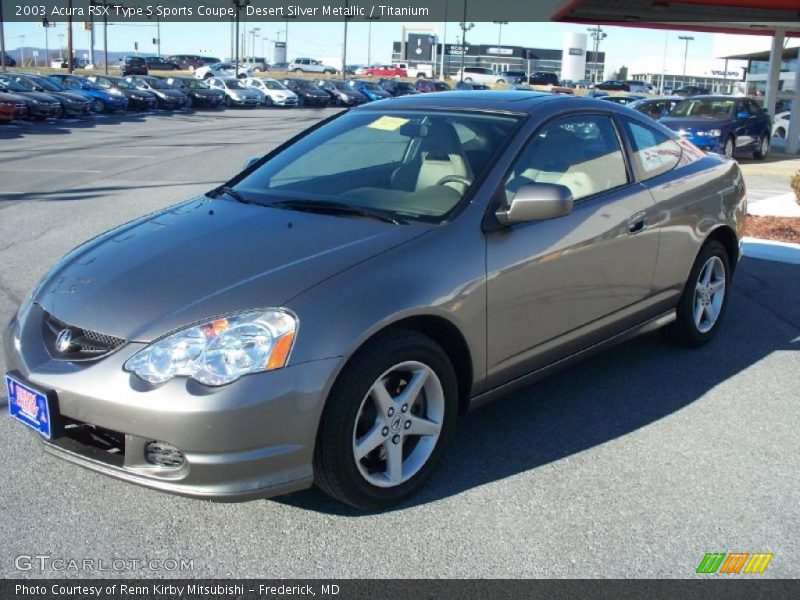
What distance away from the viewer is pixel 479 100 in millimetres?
4422

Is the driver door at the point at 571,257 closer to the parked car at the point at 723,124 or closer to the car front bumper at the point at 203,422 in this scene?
the car front bumper at the point at 203,422

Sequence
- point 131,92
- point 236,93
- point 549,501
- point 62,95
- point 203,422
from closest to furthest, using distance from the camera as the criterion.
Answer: point 203,422 < point 549,501 < point 62,95 < point 131,92 < point 236,93

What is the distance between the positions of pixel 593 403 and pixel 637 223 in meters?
1.01

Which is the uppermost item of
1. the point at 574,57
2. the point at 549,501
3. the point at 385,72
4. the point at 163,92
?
the point at 574,57

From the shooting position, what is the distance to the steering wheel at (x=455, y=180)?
3793 mm

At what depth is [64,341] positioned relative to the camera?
3076mm

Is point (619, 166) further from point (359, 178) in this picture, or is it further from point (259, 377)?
point (259, 377)

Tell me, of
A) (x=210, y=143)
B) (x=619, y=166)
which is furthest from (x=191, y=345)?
(x=210, y=143)

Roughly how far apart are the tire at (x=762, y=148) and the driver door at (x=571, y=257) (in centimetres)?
1765

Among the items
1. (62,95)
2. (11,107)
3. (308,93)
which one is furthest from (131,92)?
(308,93)

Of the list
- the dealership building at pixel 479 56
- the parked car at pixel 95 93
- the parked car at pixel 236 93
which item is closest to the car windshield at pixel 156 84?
the parked car at pixel 95 93

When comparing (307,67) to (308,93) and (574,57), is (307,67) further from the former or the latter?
(308,93)

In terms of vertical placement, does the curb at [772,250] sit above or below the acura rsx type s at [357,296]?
below

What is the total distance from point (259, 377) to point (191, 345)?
0.28m
